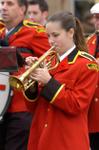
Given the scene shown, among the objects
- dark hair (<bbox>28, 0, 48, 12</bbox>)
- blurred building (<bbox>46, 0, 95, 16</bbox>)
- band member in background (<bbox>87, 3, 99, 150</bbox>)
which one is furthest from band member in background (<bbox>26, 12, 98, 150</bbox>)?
blurred building (<bbox>46, 0, 95, 16</bbox>)

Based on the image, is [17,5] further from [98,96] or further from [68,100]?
[68,100]

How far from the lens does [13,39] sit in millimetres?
6820

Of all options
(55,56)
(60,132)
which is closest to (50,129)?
(60,132)

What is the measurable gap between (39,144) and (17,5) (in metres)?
→ 1.80

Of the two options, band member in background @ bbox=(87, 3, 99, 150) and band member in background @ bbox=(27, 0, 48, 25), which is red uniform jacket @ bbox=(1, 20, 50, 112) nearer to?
band member in background @ bbox=(87, 3, 99, 150)

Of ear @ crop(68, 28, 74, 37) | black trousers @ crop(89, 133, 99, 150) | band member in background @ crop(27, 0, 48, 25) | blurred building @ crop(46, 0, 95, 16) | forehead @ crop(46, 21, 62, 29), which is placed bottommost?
blurred building @ crop(46, 0, 95, 16)

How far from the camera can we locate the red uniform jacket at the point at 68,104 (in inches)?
219

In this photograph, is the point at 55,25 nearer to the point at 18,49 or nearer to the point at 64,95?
the point at 64,95

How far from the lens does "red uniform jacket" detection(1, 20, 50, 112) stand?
22.2 feet

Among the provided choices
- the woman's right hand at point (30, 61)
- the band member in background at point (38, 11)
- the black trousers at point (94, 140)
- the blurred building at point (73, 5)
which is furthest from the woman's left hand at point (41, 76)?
the blurred building at point (73, 5)

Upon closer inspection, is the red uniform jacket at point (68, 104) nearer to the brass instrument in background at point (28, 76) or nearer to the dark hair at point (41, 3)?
the brass instrument in background at point (28, 76)

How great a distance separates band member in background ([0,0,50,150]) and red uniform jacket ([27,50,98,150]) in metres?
1.04

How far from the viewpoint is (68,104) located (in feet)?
18.2

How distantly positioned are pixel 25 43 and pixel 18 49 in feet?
0.40
